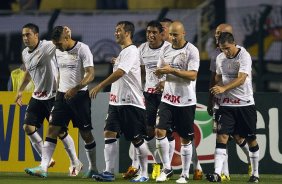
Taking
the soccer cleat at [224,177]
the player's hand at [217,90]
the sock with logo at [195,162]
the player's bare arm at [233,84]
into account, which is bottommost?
the soccer cleat at [224,177]

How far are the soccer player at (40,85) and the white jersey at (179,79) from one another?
6.03 feet

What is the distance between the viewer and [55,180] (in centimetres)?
1598

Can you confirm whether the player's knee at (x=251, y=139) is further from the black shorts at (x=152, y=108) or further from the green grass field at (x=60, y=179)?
the black shorts at (x=152, y=108)

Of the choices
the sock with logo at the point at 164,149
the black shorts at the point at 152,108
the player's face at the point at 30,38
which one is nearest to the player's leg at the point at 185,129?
the sock with logo at the point at 164,149

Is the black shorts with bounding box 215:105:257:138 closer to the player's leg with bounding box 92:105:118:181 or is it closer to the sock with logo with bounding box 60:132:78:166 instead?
the player's leg with bounding box 92:105:118:181

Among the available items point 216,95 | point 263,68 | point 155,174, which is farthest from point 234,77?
Answer: point 263,68

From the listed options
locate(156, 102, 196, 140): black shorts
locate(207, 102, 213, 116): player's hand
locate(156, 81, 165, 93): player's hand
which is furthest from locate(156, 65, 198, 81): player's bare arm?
locate(207, 102, 213, 116): player's hand

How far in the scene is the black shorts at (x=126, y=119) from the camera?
15719 mm

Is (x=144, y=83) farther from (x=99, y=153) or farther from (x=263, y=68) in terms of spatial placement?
(x=263, y=68)

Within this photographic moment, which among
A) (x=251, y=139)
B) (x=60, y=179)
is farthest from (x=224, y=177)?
(x=60, y=179)

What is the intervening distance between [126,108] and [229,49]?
1566mm

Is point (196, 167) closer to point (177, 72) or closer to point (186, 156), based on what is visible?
point (186, 156)

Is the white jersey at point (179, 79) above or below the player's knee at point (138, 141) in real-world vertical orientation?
above

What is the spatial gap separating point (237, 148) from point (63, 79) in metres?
3.20
